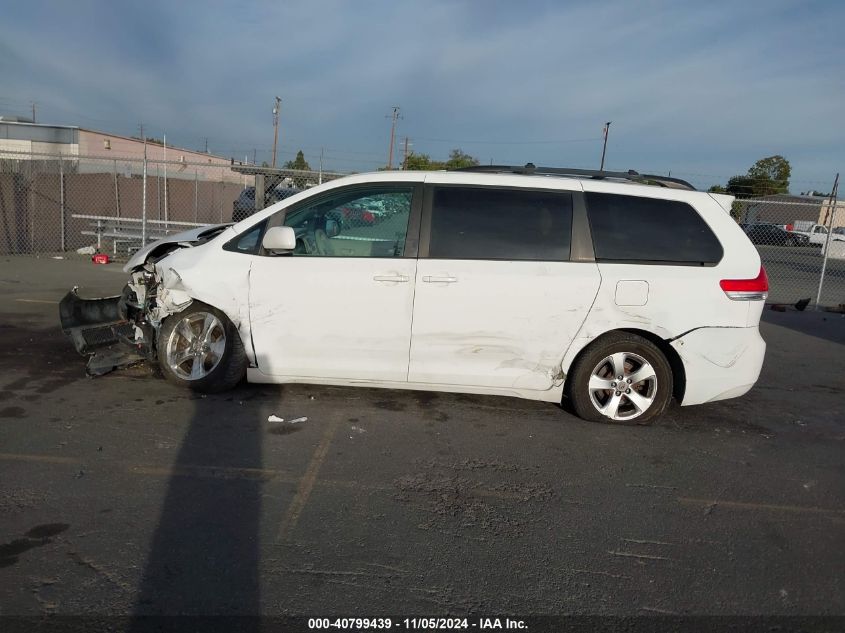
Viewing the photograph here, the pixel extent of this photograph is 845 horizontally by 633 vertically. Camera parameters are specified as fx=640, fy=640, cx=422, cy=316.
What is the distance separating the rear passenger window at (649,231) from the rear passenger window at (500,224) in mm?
246

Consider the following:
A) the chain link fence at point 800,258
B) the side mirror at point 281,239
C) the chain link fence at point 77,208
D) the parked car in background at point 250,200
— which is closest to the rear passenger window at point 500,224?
the side mirror at point 281,239

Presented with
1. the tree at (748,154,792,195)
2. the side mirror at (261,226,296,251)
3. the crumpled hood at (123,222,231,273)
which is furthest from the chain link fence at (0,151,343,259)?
the tree at (748,154,792,195)

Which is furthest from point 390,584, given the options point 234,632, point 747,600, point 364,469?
point 747,600

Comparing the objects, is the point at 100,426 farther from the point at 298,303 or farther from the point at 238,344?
the point at 298,303

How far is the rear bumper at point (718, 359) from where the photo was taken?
4.73 m

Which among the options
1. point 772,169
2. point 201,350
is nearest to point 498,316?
point 201,350

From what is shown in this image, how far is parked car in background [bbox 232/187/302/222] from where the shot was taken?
1169 centimetres

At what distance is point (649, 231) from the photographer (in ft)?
15.9

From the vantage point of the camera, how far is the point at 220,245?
5047 mm

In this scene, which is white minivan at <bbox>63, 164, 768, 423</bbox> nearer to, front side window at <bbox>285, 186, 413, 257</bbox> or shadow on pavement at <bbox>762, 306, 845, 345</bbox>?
front side window at <bbox>285, 186, 413, 257</bbox>

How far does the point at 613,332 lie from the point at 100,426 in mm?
3734

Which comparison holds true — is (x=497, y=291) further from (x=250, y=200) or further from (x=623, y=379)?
(x=250, y=200)

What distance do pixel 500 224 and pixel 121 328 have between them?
344 cm

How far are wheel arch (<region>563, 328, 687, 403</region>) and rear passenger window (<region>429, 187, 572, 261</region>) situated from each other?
0.67 meters
